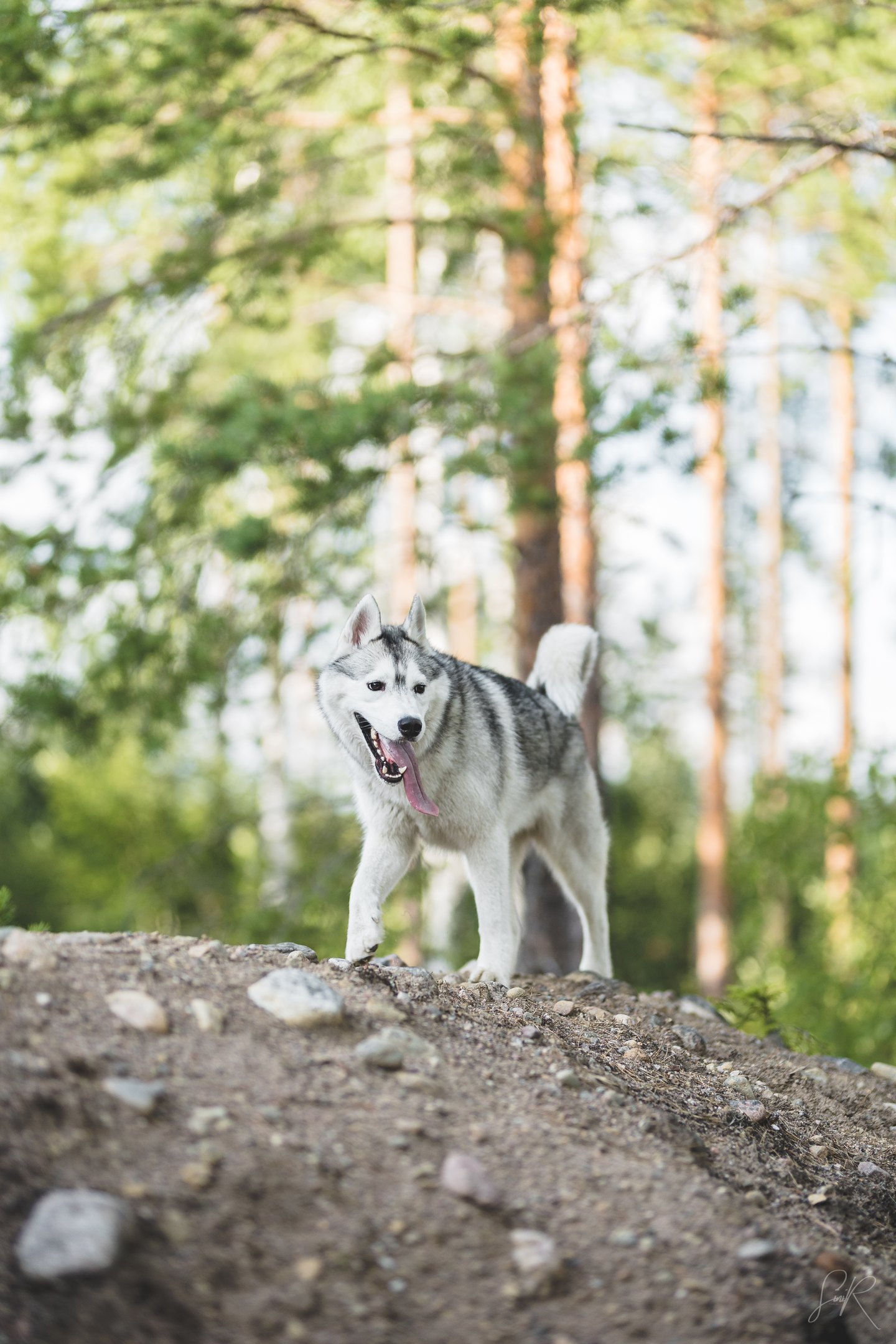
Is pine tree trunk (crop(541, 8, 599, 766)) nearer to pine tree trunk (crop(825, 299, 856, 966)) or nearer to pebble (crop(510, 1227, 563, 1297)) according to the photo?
pine tree trunk (crop(825, 299, 856, 966))

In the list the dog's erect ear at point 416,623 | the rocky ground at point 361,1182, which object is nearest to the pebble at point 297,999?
the rocky ground at point 361,1182

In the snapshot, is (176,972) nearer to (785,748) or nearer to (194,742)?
(785,748)

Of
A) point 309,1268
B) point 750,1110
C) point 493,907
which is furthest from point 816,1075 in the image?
point 309,1268

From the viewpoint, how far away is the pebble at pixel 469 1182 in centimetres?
321

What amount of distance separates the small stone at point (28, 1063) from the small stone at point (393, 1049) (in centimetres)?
92

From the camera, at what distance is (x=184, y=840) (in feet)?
85.9

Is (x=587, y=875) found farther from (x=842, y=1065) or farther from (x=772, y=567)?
(x=772, y=567)

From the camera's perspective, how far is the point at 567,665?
275 inches

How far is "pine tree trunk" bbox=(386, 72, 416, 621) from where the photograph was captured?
43.1 feet

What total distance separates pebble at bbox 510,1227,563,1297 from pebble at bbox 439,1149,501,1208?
10 centimetres

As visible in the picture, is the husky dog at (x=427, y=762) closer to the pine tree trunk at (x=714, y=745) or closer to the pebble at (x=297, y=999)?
the pebble at (x=297, y=999)

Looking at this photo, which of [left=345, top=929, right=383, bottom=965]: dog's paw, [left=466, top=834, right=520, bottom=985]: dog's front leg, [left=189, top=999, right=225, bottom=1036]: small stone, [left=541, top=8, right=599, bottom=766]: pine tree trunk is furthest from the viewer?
[left=541, top=8, right=599, bottom=766]: pine tree trunk

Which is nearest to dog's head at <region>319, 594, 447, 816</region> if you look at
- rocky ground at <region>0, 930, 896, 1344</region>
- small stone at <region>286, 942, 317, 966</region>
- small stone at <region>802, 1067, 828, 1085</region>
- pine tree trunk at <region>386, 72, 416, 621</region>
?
small stone at <region>286, 942, 317, 966</region>

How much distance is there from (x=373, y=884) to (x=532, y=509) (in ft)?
13.2
